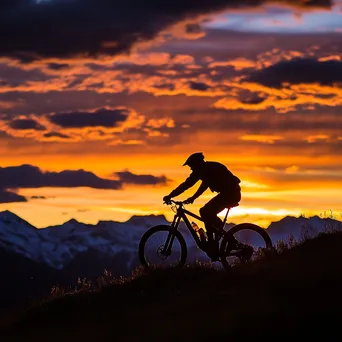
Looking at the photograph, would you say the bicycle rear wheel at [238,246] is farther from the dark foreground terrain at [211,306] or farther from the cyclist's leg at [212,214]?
the dark foreground terrain at [211,306]

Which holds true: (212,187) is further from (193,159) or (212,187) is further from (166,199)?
(166,199)

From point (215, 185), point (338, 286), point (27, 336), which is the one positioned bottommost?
point (27, 336)

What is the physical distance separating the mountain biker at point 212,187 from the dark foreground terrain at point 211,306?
1.13 m

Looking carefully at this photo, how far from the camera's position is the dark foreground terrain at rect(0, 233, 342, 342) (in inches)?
533

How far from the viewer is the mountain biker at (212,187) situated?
20766 mm

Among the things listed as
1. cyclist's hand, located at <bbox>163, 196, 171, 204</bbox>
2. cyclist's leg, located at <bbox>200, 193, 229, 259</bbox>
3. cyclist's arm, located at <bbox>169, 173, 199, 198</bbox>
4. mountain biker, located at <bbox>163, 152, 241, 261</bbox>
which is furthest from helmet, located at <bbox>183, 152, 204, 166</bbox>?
cyclist's hand, located at <bbox>163, 196, 171, 204</bbox>

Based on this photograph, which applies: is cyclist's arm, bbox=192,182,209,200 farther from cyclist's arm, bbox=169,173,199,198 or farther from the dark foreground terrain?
the dark foreground terrain

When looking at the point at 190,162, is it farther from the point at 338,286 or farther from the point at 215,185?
the point at 338,286

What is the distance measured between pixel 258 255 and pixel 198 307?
17.2ft

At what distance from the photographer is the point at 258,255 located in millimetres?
21000

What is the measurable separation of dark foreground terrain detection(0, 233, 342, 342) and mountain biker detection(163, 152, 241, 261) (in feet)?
3.70

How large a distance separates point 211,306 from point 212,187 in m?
5.59

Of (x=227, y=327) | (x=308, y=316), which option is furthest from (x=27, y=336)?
(x=308, y=316)

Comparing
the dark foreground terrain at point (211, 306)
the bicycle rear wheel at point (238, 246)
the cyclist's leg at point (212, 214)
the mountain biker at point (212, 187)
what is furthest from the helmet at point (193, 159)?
the dark foreground terrain at point (211, 306)
